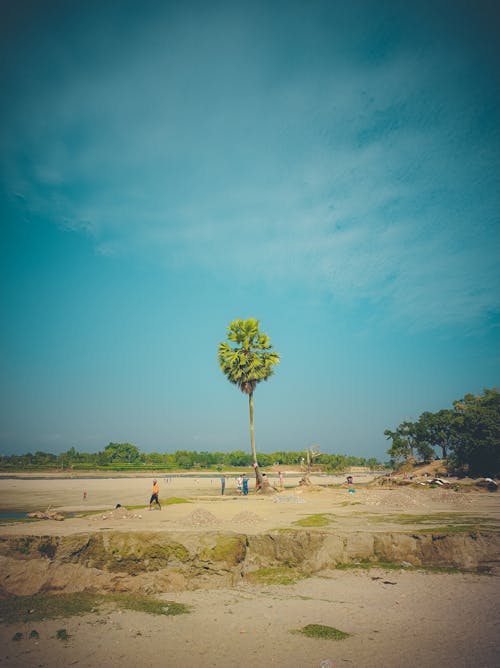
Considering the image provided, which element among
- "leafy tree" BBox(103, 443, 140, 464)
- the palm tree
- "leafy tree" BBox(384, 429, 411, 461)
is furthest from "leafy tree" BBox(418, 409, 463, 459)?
"leafy tree" BBox(103, 443, 140, 464)

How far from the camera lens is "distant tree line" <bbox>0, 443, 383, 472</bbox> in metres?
130

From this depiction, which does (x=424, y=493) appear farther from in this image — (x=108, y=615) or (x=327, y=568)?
(x=108, y=615)

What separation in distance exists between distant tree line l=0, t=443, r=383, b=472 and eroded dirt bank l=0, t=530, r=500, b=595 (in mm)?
129663

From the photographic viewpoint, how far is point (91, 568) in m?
9.48

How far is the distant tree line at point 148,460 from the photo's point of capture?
130 meters

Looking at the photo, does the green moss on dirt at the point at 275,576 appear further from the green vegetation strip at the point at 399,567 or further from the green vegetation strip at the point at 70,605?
the green vegetation strip at the point at 70,605

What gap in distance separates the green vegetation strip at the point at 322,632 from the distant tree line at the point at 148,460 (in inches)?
5288

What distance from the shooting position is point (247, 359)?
118 ft

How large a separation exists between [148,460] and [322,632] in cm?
17662

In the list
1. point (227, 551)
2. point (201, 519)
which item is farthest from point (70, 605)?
point (201, 519)

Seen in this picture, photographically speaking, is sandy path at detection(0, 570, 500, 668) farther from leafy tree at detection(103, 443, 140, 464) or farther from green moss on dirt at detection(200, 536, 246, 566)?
leafy tree at detection(103, 443, 140, 464)

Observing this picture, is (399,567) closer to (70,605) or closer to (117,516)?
(70,605)

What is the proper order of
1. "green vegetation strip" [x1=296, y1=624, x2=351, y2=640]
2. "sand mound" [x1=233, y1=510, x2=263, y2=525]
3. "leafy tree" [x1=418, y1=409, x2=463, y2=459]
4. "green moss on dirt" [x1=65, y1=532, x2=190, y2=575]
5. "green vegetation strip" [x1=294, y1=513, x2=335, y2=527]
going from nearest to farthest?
"green vegetation strip" [x1=296, y1=624, x2=351, y2=640], "green moss on dirt" [x1=65, y1=532, x2=190, y2=575], "green vegetation strip" [x1=294, y1=513, x2=335, y2=527], "sand mound" [x1=233, y1=510, x2=263, y2=525], "leafy tree" [x1=418, y1=409, x2=463, y2=459]

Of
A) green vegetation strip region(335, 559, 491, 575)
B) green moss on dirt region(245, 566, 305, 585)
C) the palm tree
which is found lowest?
green moss on dirt region(245, 566, 305, 585)
